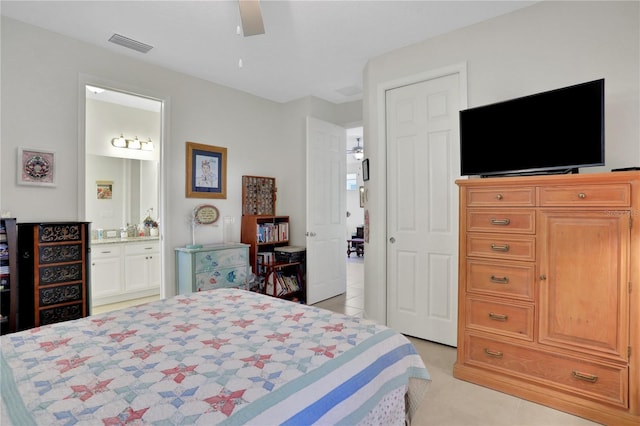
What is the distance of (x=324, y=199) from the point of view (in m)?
4.54

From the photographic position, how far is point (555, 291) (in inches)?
82.0

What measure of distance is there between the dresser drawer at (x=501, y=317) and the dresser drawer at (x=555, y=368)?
0.27 ft

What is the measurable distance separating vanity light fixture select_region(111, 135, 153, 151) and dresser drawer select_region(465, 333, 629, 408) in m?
4.81

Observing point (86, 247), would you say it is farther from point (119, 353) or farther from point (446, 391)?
point (446, 391)

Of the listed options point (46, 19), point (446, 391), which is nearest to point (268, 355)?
point (446, 391)

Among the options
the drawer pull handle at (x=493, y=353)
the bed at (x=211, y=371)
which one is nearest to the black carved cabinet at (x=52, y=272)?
the bed at (x=211, y=371)

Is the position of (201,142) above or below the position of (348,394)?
above

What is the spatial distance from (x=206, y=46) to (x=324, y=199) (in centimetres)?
227

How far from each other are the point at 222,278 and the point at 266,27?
8.32ft

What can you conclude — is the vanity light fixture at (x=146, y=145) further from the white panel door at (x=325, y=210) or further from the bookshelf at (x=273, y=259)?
the white panel door at (x=325, y=210)

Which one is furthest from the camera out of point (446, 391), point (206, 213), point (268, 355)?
point (206, 213)

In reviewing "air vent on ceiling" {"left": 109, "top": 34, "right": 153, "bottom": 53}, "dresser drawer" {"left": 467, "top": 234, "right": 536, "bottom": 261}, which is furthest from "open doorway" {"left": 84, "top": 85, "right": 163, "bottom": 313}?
"dresser drawer" {"left": 467, "top": 234, "right": 536, "bottom": 261}

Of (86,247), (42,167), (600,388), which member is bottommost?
(600,388)

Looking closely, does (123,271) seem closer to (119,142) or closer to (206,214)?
(206,214)
